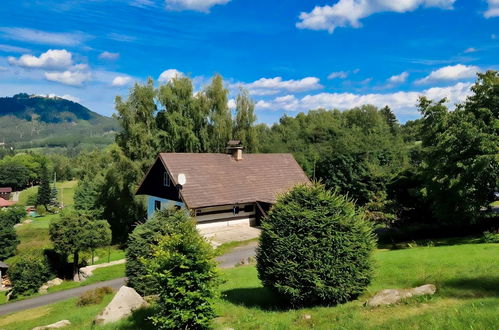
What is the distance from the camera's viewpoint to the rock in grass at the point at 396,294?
10.2 m

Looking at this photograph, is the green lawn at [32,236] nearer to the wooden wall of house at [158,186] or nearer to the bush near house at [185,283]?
the wooden wall of house at [158,186]

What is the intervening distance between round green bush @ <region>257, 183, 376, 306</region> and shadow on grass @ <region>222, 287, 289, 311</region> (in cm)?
66

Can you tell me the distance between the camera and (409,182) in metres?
30.3

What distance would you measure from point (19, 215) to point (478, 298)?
3491 inches

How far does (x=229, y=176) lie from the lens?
3531cm

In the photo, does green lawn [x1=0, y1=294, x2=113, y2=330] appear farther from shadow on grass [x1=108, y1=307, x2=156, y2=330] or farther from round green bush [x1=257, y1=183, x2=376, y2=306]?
round green bush [x1=257, y1=183, x2=376, y2=306]

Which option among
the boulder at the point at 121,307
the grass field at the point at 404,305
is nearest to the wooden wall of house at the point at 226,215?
the grass field at the point at 404,305

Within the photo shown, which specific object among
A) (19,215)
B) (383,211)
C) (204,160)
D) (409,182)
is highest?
(204,160)

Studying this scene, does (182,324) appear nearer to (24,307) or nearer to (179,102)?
(24,307)

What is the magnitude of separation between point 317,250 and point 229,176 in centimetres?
2494

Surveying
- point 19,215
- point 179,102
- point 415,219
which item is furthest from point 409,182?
point 19,215

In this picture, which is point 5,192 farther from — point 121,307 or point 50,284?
point 121,307

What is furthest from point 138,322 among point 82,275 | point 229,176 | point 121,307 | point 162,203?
point 162,203

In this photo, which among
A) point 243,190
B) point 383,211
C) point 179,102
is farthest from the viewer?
point 179,102
